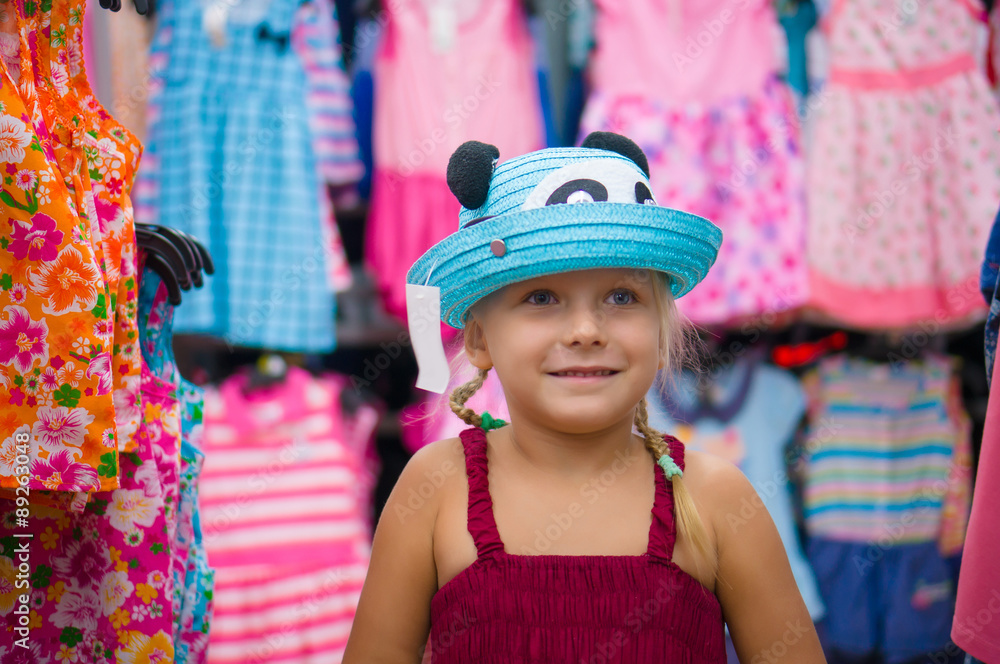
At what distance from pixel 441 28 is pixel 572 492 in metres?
1.91

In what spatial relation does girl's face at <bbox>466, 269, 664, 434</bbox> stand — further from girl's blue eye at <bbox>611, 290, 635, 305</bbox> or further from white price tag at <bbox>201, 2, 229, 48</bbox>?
white price tag at <bbox>201, 2, 229, 48</bbox>

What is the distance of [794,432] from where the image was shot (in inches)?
105

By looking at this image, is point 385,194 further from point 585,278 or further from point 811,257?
point 585,278

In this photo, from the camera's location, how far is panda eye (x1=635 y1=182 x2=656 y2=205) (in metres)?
1.17

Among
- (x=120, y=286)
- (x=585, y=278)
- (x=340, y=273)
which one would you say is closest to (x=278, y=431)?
(x=340, y=273)

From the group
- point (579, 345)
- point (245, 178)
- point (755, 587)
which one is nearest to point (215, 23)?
point (245, 178)

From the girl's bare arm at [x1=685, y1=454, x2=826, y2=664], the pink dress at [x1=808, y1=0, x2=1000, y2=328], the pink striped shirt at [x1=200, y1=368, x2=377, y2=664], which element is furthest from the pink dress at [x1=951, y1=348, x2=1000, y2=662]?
the pink striped shirt at [x1=200, y1=368, x2=377, y2=664]

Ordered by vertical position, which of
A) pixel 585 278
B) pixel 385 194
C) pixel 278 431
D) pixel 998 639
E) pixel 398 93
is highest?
pixel 398 93

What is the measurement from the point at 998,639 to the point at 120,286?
142 centimetres

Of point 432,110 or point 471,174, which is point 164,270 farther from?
point 432,110

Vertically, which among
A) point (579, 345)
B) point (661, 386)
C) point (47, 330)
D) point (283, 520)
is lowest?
point (283, 520)

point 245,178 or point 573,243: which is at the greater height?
point 245,178

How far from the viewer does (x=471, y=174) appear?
1.18 metres

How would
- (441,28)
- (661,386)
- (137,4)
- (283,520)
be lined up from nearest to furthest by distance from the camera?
(137,4) → (661,386) → (283,520) → (441,28)
